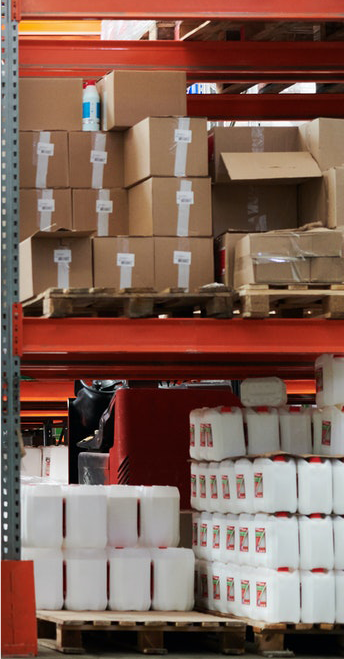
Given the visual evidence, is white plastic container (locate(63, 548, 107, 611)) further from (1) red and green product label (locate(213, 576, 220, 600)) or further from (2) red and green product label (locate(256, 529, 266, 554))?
(2) red and green product label (locate(256, 529, 266, 554))

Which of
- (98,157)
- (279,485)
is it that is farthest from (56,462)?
(279,485)

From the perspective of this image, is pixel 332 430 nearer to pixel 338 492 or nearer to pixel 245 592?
pixel 338 492

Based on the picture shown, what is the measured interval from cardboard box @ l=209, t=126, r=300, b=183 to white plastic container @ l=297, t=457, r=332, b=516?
2.05 m

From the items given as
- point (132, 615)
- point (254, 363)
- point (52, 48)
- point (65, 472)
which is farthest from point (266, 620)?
point (65, 472)

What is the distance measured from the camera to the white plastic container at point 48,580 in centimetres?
770

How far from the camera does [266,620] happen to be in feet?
23.6

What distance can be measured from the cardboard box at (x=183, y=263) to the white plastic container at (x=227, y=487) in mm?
1172

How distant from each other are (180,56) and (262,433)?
9.25 ft

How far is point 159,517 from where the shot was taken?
Result: 8.10 m

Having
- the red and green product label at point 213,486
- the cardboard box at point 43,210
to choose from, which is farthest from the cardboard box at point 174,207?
the red and green product label at point 213,486

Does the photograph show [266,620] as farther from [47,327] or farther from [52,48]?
[52,48]

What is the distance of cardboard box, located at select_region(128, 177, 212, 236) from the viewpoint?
7625 mm

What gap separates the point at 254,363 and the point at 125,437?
130cm

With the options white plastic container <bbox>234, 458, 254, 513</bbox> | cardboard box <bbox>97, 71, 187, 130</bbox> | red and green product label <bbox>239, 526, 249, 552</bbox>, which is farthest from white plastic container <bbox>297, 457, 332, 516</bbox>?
cardboard box <bbox>97, 71, 187, 130</bbox>
